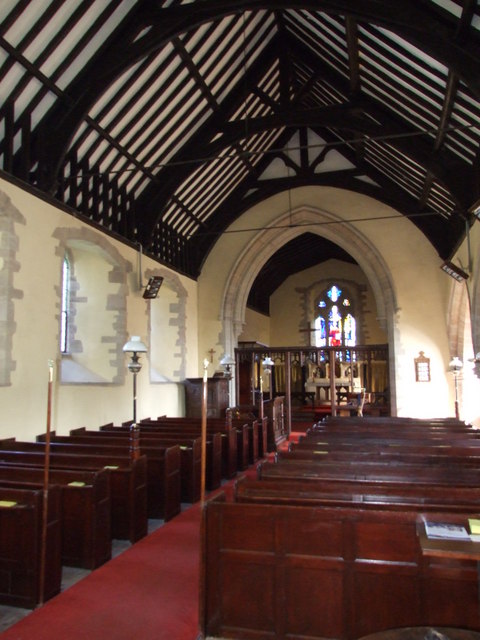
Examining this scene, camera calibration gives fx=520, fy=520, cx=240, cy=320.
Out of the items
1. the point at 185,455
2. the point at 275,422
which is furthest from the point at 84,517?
the point at 275,422

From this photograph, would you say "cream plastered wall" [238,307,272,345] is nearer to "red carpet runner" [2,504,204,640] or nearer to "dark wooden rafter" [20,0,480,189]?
"dark wooden rafter" [20,0,480,189]

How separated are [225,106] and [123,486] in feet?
25.1

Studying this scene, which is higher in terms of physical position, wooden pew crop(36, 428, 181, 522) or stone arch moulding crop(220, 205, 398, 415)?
stone arch moulding crop(220, 205, 398, 415)

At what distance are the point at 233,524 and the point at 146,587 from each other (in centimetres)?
115

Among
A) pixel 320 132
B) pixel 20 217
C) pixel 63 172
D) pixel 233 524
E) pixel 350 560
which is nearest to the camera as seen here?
pixel 350 560

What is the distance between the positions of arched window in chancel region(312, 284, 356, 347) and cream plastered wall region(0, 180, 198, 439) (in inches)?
408

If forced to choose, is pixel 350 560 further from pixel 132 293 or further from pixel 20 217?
pixel 132 293

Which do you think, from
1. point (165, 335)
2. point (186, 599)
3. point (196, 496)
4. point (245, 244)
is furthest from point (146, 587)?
point (245, 244)

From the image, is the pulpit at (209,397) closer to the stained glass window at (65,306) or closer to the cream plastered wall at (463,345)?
the stained glass window at (65,306)

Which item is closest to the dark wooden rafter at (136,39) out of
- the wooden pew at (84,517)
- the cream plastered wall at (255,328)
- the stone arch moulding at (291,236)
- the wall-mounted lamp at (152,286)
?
the wall-mounted lamp at (152,286)

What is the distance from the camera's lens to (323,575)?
2.48 meters

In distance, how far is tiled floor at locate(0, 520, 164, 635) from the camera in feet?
9.72

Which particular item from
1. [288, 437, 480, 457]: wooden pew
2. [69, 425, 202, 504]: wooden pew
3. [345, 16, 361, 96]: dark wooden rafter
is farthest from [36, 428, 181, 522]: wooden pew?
[345, 16, 361, 96]: dark wooden rafter

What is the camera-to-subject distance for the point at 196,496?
567cm
